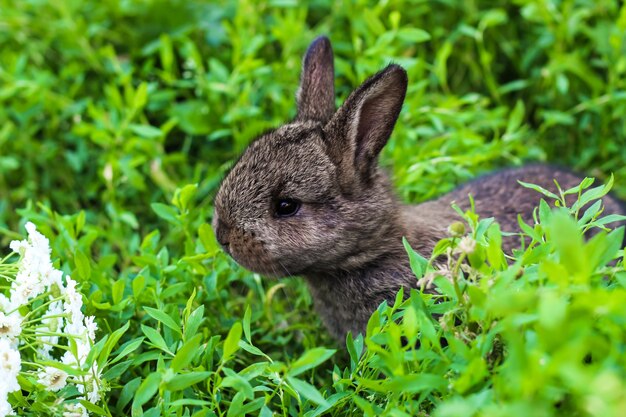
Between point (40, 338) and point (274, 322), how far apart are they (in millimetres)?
1306

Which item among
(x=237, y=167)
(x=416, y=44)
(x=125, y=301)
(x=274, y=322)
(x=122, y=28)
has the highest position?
(x=122, y=28)

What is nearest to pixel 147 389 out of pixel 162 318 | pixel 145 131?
pixel 162 318

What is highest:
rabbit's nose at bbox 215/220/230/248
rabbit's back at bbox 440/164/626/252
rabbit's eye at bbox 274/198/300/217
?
rabbit's eye at bbox 274/198/300/217

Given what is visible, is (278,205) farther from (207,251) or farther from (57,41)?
(57,41)

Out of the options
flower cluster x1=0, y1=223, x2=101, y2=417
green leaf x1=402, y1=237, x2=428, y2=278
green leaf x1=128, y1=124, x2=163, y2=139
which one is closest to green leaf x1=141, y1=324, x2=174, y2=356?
flower cluster x1=0, y1=223, x2=101, y2=417

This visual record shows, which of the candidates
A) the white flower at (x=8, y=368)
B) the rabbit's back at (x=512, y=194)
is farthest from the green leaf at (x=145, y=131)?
the white flower at (x=8, y=368)

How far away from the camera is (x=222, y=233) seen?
3545mm

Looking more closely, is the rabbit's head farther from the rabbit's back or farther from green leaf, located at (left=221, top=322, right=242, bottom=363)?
green leaf, located at (left=221, top=322, right=242, bottom=363)

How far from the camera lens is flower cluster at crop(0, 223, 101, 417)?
2576 millimetres

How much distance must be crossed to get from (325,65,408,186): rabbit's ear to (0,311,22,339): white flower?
1.59 metres

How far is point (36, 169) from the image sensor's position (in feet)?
17.1

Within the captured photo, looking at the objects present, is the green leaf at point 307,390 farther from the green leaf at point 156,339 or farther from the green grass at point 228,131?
the green leaf at point 156,339

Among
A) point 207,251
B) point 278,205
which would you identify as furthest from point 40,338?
point 278,205

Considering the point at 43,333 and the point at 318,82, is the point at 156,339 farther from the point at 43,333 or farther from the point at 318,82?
the point at 318,82
